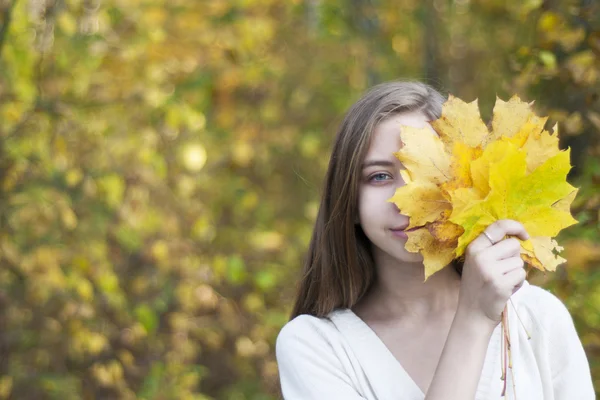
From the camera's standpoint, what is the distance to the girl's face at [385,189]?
1.76 meters

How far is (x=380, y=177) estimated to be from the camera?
1.81 metres

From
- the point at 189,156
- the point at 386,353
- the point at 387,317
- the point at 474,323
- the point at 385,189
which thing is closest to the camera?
the point at 474,323

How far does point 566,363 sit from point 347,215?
605mm

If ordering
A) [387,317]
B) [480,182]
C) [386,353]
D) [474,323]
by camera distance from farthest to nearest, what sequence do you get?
[387,317] → [386,353] → [474,323] → [480,182]

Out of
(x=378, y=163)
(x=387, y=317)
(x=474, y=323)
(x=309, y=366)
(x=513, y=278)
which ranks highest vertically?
(x=378, y=163)

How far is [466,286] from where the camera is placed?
1565 mm

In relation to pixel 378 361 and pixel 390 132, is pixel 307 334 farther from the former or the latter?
pixel 390 132

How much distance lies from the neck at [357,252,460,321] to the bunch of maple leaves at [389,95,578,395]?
0.38 m

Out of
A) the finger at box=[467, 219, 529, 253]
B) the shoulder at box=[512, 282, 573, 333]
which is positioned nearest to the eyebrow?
the finger at box=[467, 219, 529, 253]

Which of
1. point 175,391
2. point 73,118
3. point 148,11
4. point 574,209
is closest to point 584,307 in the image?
point 574,209

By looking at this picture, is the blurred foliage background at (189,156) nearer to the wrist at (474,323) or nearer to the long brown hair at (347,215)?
the long brown hair at (347,215)

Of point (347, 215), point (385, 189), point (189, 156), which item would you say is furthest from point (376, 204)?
point (189, 156)

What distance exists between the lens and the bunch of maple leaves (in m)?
1.47

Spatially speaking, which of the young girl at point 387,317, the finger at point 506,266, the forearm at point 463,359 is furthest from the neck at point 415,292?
the finger at point 506,266
